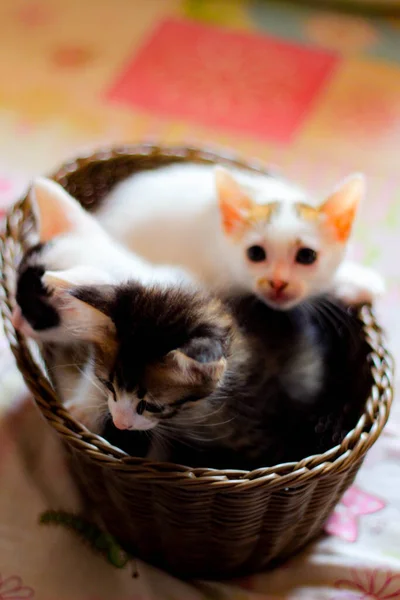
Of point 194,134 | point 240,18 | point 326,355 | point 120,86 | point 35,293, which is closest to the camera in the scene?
point 35,293

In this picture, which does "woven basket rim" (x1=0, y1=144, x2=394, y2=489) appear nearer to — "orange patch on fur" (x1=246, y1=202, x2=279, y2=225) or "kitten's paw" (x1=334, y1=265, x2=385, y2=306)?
"kitten's paw" (x1=334, y1=265, x2=385, y2=306)

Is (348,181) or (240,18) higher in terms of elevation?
(348,181)

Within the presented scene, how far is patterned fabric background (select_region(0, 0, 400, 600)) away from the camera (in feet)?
3.51

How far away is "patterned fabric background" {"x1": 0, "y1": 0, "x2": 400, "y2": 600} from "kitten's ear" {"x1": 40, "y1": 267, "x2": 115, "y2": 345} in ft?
0.98

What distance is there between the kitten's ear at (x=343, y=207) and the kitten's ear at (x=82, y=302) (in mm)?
349

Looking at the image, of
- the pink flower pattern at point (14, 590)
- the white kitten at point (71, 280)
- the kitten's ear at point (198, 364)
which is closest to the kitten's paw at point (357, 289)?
the white kitten at point (71, 280)

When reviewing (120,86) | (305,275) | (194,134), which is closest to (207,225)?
(305,275)

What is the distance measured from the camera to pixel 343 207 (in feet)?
3.21

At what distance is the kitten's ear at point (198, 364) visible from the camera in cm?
67

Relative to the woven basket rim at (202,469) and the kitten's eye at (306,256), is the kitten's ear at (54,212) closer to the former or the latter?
the woven basket rim at (202,469)

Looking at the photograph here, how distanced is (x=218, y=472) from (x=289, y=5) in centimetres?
183

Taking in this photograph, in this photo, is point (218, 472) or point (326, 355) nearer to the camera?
point (218, 472)

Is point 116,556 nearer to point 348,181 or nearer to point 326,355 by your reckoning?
point 326,355

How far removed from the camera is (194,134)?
176 cm
